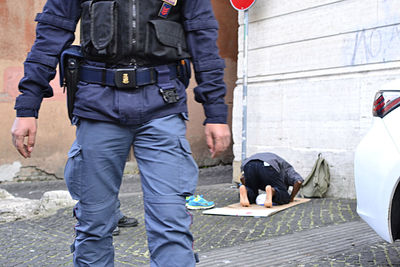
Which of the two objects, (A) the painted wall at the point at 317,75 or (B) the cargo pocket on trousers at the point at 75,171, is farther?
(A) the painted wall at the point at 317,75

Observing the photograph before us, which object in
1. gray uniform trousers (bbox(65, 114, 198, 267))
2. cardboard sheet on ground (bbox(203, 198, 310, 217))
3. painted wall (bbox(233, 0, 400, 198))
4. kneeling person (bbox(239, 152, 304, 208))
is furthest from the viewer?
painted wall (bbox(233, 0, 400, 198))

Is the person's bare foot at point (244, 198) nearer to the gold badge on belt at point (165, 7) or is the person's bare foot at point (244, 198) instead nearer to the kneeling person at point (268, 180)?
the kneeling person at point (268, 180)

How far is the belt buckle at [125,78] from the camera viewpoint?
2140mm

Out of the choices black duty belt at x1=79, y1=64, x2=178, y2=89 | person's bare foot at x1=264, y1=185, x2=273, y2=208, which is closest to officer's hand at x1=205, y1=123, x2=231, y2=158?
black duty belt at x1=79, y1=64, x2=178, y2=89

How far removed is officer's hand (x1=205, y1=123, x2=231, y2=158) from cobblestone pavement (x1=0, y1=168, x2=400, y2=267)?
1.58m

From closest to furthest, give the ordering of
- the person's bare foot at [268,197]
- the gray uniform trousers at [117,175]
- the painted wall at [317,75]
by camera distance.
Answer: the gray uniform trousers at [117,175] < the person's bare foot at [268,197] < the painted wall at [317,75]

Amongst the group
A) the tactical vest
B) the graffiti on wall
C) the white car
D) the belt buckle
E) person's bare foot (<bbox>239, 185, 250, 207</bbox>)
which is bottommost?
person's bare foot (<bbox>239, 185, 250, 207</bbox>)

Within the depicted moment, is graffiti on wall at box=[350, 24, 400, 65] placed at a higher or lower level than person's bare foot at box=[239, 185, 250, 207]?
higher

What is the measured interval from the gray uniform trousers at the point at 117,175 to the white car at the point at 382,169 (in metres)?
1.36

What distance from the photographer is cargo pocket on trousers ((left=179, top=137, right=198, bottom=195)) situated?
2112 mm

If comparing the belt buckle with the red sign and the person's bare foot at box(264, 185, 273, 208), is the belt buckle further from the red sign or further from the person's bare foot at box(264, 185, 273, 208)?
the red sign

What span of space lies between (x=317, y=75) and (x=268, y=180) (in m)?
2.04

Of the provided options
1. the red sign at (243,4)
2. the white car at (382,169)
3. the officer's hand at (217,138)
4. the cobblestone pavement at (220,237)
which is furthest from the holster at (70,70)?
the red sign at (243,4)

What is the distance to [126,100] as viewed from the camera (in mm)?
2133
